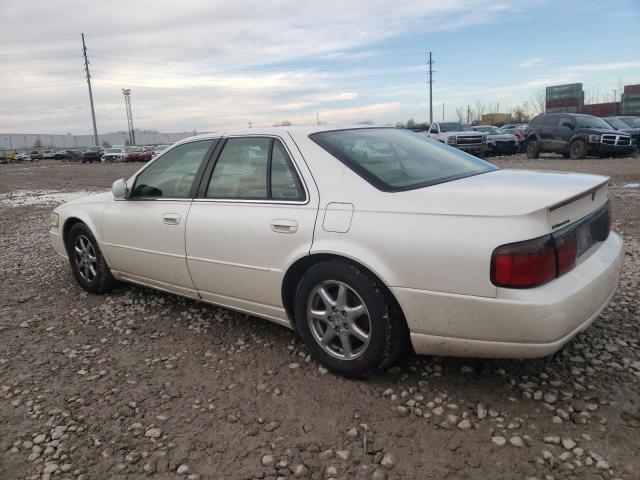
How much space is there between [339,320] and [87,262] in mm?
2994

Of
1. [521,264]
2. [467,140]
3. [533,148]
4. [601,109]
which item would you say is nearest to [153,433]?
[521,264]

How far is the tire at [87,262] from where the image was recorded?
4.77 m

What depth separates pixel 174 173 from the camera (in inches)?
162

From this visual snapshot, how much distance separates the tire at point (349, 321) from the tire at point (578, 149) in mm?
17728

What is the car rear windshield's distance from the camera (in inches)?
120

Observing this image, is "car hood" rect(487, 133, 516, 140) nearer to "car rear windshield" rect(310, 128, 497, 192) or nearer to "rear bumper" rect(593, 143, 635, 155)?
"rear bumper" rect(593, 143, 635, 155)

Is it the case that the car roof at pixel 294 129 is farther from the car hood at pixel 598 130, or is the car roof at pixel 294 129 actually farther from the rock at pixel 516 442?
the car hood at pixel 598 130

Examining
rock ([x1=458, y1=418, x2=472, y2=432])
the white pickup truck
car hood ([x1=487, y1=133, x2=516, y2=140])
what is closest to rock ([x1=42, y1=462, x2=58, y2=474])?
rock ([x1=458, y1=418, x2=472, y2=432])

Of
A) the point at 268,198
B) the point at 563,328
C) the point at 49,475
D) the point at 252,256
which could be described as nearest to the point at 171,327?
the point at 252,256

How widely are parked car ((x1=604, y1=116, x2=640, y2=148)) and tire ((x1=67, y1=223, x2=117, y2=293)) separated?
19.6 metres

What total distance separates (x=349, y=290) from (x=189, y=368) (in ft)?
4.03

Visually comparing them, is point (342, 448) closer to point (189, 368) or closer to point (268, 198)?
point (189, 368)

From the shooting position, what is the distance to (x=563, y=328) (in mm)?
2469

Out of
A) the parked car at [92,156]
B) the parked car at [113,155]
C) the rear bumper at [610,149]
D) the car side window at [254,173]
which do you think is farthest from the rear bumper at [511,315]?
the parked car at [92,156]
